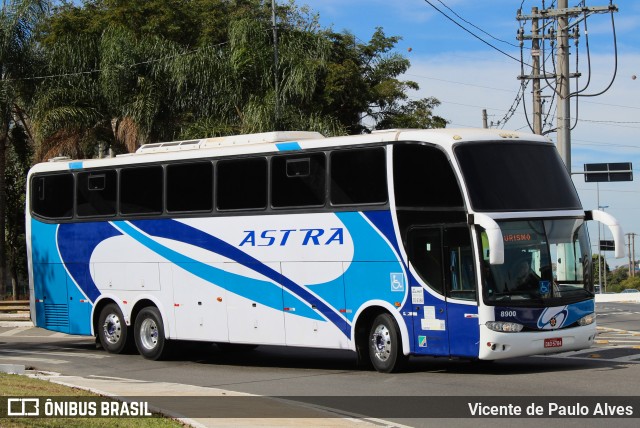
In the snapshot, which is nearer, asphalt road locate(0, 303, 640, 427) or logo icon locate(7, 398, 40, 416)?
logo icon locate(7, 398, 40, 416)

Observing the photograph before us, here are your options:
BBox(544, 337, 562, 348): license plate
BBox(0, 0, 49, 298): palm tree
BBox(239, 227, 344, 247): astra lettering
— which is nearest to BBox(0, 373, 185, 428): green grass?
BBox(239, 227, 344, 247): astra lettering

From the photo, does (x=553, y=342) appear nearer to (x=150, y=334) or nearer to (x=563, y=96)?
(x=150, y=334)

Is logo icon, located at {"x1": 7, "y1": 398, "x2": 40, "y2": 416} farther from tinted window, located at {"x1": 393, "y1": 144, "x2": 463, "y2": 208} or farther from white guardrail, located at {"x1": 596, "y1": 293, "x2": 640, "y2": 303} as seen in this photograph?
white guardrail, located at {"x1": 596, "y1": 293, "x2": 640, "y2": 303}

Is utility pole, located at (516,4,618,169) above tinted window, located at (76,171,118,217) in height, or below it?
above

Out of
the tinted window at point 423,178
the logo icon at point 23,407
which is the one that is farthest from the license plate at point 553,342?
the logo icon at point 23,407

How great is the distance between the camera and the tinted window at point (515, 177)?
53.5ft

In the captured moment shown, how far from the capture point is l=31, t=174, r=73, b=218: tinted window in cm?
2294

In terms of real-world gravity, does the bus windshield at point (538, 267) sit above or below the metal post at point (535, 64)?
below

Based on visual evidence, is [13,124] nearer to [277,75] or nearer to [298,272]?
[277,75]

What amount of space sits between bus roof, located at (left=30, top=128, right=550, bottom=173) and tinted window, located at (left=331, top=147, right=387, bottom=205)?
210 mm

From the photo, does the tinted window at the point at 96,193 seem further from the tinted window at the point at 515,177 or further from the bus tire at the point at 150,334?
the tinted window at the point at 515,177

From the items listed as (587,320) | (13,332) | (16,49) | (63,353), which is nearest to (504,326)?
(587,320)

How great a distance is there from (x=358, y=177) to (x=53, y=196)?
859cm

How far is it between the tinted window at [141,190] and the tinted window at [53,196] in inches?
69.0
